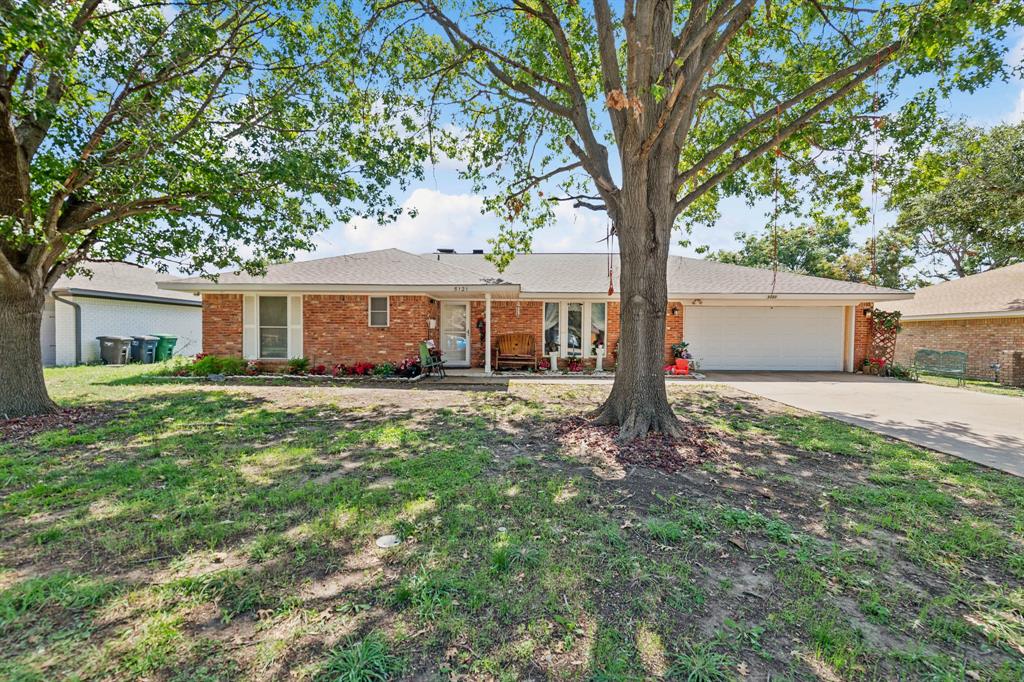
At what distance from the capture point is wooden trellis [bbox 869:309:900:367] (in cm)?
1359

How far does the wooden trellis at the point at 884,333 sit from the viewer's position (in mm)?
13586

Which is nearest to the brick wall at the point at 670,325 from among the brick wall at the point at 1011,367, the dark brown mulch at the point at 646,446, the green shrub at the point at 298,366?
the dark brown mulch at the point at 646,446

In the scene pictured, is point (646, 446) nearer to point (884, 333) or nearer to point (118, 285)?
point (884, 333)

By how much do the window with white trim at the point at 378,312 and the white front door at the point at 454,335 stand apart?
240cm

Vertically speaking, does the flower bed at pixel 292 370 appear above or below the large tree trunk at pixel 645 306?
below

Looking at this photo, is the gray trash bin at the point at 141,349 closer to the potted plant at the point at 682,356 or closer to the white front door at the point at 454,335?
the white front door at the point at 454,335

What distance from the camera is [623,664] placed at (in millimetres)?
1958

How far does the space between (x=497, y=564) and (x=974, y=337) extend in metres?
19.6

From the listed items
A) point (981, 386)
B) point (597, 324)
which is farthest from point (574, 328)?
point (981, 386)

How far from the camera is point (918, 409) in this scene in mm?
8164

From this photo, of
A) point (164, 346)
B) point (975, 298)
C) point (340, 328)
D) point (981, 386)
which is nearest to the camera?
point (981, 386)

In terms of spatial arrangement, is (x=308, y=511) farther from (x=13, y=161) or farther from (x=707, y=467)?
(x=13, y=161)

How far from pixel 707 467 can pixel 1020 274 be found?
63.2ft

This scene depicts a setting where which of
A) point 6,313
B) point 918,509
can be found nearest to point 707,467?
point 918,509
